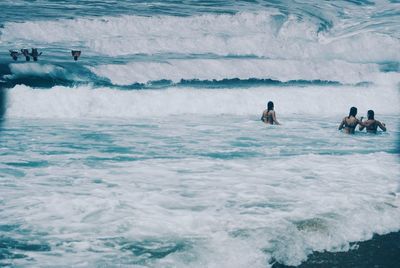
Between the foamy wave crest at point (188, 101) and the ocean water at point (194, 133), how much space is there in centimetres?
8

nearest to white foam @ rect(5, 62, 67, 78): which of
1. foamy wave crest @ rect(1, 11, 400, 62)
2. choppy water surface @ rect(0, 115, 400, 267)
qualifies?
foamy wave crest @ rect(1, 11, 400, 62)

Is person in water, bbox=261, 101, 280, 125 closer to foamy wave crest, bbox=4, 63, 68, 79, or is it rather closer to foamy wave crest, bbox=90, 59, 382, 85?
foamy wave crest, bbox=90, 59, 382, 85

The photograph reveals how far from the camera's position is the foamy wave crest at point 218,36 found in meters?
28.4

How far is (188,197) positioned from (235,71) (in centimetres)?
1887

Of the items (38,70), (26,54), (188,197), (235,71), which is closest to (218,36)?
(235,71)

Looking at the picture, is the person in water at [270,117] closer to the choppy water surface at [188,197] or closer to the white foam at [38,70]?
the choppy water surface at [188,197]

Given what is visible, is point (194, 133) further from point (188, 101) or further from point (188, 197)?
point (188, 197)

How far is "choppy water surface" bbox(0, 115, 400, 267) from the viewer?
5.53m

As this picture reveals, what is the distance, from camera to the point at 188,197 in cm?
754

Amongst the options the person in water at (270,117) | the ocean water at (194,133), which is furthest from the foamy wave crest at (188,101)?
the person in water at (270,117)

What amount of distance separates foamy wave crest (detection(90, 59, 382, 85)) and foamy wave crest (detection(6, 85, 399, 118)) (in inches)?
114

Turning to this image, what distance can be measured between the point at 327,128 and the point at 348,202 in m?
8.68

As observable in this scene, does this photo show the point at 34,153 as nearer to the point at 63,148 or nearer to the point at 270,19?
the point at 63,148

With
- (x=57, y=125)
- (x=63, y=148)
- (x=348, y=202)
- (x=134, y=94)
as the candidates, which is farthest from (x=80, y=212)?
(x=134, y=94)
